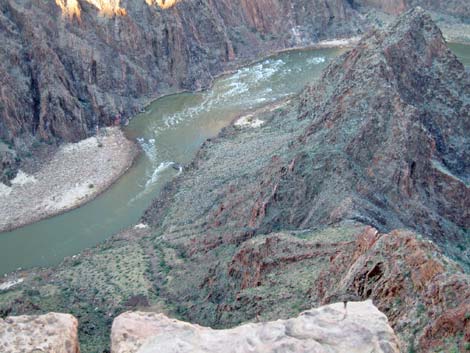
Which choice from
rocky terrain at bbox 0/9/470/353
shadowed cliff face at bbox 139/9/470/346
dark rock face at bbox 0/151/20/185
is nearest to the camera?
shadowed cliff face at bbox 139/9/470/346

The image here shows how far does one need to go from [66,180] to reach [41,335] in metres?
40.3

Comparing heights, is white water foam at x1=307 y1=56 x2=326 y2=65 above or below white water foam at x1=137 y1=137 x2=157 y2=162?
above

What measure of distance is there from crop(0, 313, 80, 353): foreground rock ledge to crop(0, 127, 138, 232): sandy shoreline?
3437 centimetres

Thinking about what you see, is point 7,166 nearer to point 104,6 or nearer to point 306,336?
point 104,6

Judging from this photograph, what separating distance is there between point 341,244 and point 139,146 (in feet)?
119

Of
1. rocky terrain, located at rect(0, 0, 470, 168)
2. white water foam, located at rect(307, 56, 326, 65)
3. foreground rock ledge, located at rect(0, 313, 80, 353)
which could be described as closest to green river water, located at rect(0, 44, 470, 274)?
white water foam, located at rect(307, 56, 326, 65)

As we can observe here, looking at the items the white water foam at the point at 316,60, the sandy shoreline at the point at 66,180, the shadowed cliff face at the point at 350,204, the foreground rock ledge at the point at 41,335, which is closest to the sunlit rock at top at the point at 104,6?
the sandy shoreline at the point at 66,180

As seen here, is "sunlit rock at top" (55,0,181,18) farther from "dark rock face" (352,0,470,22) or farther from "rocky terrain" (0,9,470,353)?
"dark rock face" (352,0,470,22)

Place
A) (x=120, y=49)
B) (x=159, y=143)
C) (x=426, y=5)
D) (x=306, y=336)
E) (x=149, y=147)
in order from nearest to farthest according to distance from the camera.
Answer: (x=306, y=336) → (x=149, y=147) → (x=159, y=143) → (x=120, y=49) → (x=426, y=5)

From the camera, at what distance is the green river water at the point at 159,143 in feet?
147

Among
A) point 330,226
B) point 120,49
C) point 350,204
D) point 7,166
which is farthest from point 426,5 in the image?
point 330,226

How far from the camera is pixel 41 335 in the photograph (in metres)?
13.4

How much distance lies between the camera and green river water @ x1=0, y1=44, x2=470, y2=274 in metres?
44.7

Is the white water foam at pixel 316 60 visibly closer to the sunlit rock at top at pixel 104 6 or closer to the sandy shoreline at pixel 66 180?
the sunlit rock at top at pixel 104 6
